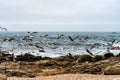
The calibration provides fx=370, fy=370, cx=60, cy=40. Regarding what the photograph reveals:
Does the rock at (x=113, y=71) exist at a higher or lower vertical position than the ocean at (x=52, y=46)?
higher

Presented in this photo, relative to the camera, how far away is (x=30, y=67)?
26406 mm

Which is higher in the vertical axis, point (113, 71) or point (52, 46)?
point (113, 71)

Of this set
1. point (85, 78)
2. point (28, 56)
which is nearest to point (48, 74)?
point (85, 78)

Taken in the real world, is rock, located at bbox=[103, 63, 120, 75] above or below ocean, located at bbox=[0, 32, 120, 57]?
above

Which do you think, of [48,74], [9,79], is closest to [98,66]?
[48,74]

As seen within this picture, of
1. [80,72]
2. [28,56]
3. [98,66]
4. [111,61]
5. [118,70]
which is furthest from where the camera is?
[28,56]

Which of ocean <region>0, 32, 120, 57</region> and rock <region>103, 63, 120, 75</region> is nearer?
rock <region>103, 63, 120, 75</region>

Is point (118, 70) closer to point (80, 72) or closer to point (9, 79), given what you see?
point (80, 72)

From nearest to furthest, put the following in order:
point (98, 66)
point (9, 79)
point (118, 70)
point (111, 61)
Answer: point (9, 79) < point (118, 70) < point (98, 66) < point (111, 61)

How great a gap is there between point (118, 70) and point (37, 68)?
20.5 feet

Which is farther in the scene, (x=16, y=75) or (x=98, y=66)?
(x=98, y=66)

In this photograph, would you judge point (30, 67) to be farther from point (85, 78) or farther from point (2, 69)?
point (85, 78)

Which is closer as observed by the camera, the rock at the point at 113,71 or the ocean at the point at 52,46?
the rock at the point at 113,71

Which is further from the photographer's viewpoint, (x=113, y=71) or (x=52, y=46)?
(x=52, y=46)
